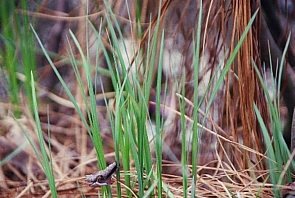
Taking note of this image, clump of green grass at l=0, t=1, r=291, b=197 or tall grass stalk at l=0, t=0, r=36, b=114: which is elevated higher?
tall grass stalk at l=0, t=0, r=36, b=114

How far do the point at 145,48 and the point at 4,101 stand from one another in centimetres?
36

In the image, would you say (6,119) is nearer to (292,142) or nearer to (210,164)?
(210,164)

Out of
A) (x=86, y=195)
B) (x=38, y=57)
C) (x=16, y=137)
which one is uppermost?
(x=38, y=57)

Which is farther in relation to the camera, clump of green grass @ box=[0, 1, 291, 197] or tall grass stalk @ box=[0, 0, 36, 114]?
tall grass stalk @ box=[0, 0, 36, 114]

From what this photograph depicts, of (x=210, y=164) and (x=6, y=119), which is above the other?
(x=6, y=119)

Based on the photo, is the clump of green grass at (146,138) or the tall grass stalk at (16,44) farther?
the tall grass stalk at (16,44)

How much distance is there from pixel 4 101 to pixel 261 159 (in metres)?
0.62

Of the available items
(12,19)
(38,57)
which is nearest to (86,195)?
(38,57)

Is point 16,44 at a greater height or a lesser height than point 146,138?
greater

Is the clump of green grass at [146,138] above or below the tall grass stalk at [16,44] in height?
below

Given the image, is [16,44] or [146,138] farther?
[16,44]

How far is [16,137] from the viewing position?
3.30 feet

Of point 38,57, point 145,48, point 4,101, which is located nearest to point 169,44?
point 145,48

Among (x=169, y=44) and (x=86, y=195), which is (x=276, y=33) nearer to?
(x=169, y=44)
